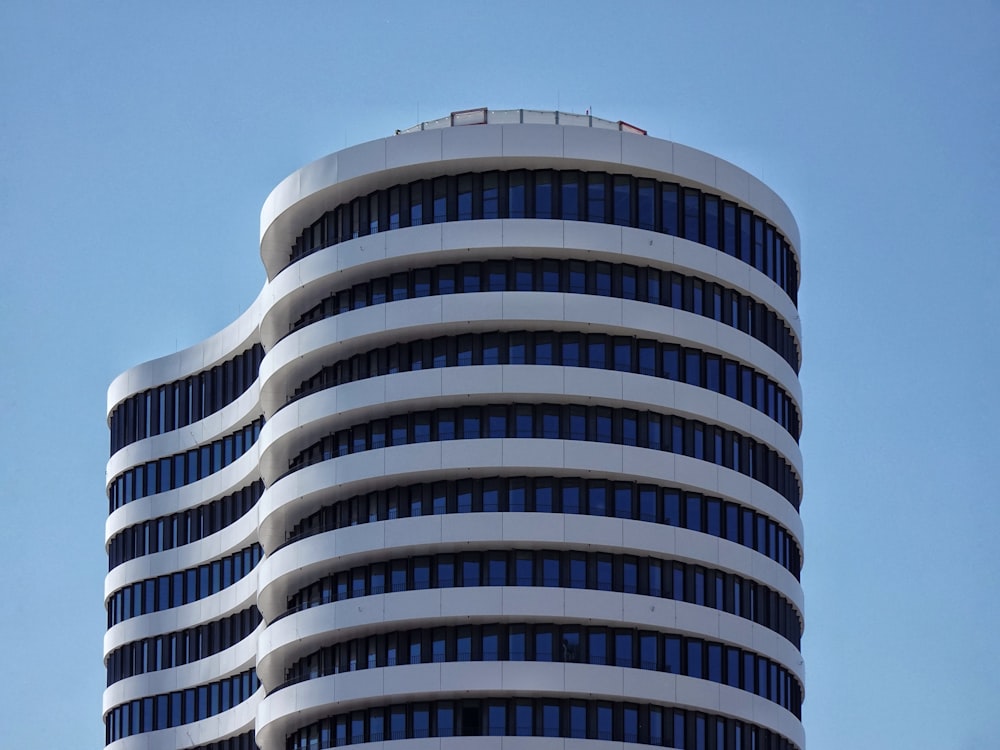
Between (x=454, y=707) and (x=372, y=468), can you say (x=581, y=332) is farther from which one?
(x=454, y=707)

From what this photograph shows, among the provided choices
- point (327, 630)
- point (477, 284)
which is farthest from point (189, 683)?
point (477, 284)

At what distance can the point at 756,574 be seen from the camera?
4205 inches

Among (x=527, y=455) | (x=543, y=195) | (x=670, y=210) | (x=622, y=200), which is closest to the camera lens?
(x=527, y=455)

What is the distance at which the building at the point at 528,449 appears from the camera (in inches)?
3981

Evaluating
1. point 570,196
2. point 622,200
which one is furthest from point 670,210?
point 570,196

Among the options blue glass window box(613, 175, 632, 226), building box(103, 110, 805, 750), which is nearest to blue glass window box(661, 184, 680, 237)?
building box(103, 110, 805, 750)

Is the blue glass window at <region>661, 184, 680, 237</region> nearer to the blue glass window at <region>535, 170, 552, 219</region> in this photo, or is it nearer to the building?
the building

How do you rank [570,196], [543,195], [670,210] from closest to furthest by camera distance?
1. [543,195]
2. [570,196]
3. [670,210]

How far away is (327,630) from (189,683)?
2545 cm

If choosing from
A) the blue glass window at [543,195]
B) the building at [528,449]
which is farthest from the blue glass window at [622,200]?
the blue glass window at [543,195]

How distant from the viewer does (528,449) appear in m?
102

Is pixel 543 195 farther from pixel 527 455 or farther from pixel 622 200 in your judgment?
pixel 527 455

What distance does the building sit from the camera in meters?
101

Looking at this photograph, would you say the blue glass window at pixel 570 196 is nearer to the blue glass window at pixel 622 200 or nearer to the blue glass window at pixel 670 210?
the blue glass window at pixel 622 200
